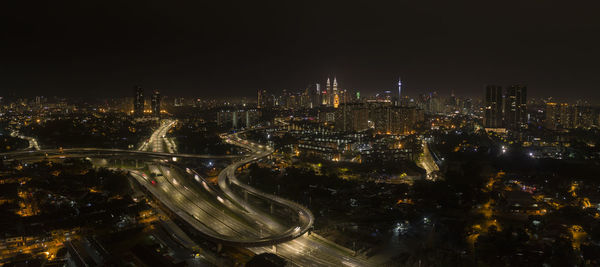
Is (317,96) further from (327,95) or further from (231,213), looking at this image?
(231,213)

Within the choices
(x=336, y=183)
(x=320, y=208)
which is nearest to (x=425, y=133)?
(x=336, y=183)

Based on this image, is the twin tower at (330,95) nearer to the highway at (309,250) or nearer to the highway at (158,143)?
the highway at (158,143)

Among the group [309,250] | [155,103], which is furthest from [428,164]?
[155,103]

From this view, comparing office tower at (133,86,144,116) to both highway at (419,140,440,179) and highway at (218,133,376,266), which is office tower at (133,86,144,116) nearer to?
highway at (419,140,440,179)

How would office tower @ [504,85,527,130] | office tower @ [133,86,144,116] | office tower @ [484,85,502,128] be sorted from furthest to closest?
office tower @ [133,86,144,116], office tower @ [484,85,502,128], office tower @ [504,85,527,130]

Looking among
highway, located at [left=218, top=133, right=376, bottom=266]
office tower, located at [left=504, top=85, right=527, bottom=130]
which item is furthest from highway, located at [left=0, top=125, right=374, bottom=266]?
office tower, located at [left=504, top=85, right=527, bottom=130]

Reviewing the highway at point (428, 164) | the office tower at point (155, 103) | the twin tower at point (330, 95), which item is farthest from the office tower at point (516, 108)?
the office tower at point (155, 103)

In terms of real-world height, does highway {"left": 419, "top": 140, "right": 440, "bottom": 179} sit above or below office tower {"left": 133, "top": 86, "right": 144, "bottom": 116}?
below

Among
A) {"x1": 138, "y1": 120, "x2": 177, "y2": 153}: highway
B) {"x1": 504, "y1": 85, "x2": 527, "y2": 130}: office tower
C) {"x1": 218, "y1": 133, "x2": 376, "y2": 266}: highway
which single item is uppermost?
{"x1": 504, "y1": 85, "x2": 527, "y2": 130}: office tower
